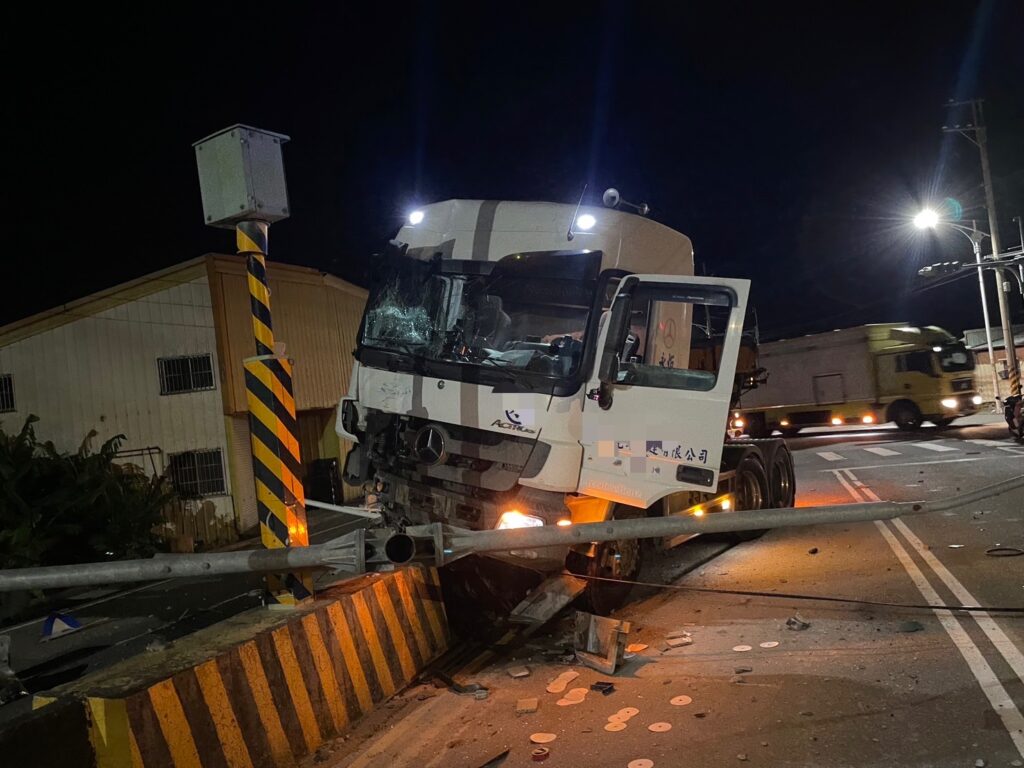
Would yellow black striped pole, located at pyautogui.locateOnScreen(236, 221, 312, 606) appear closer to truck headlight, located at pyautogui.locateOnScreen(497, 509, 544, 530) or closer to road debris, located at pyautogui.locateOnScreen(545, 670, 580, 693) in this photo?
truck headlight, located at pyautogui.locateOnScreen(497, 509, 544, 530)

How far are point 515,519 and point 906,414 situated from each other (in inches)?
844

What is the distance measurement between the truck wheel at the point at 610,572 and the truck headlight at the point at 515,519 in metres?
0.88

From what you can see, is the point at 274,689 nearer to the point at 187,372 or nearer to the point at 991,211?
the point at 187,372

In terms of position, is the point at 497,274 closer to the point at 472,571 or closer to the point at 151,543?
the point at 472,571

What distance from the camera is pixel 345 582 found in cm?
505

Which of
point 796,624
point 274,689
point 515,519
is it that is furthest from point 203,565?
point 796,624

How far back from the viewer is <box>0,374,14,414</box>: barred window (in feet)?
53.4

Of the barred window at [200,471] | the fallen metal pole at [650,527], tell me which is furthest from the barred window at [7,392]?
the fallen metal pole at [650,527]

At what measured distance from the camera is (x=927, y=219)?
21.3 m

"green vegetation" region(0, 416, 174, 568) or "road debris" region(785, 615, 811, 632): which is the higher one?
"green vegetation" region(0, 416, 174, 568)

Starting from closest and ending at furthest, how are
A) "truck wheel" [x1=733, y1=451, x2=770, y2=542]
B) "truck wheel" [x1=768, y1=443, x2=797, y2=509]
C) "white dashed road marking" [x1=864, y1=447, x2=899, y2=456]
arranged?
"truck wheel" [x1=733, y1=451, x2=770, y2=542], "truck wheel" [x1=768, y1=443, x2=797, y2=509], "white dashed road marking" [x1=864, y1=447, x2=899, y2=456]

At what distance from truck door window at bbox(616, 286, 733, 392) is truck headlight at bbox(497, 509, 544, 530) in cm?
120

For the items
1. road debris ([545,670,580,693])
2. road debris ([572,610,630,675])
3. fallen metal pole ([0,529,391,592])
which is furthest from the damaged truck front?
fallen metal pole ([0,529,391,592])

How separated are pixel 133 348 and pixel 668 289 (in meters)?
14.7
